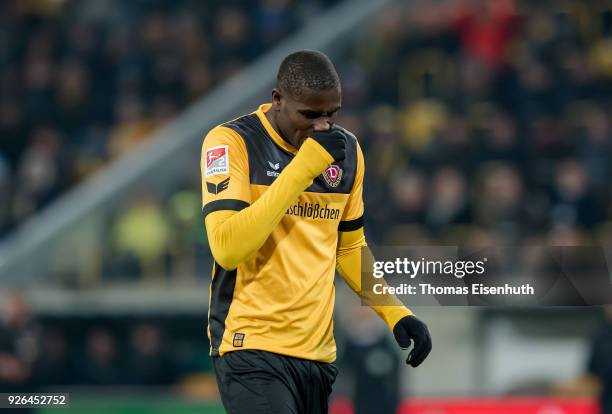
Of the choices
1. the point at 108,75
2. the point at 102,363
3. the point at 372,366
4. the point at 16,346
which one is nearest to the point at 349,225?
the point at 372,366

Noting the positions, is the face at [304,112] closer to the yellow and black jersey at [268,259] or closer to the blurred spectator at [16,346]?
the yellow and black jersey at [268,259]

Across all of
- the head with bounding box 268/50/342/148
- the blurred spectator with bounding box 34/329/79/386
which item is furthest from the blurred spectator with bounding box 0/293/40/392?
the head with bounding box 268/50/342/148

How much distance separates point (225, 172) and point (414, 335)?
99 centimetres

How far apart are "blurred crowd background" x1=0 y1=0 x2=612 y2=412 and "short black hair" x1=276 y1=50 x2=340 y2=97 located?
5.89 meters

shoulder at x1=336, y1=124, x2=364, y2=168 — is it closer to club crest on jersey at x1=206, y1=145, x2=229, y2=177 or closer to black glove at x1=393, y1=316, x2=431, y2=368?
club crest on jersey at x1=206, y1=145, x2=229, y2=177

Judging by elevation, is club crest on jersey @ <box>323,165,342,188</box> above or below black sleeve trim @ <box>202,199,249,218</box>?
above

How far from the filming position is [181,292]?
39.9 ft

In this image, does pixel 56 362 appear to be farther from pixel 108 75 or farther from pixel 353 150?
pixel 353 150

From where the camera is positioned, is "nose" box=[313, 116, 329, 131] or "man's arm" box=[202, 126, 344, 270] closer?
"man's arm" box=[202, 126, 344, 270]

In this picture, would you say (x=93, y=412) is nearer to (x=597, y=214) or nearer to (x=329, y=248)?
(x=597, y=214)

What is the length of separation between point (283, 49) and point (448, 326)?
493 cm

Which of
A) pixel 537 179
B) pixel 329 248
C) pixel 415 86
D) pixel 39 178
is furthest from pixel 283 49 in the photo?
pixel 329 248

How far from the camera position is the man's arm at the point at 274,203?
3.98 m

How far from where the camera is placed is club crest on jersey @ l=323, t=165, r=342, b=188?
4458 mm
